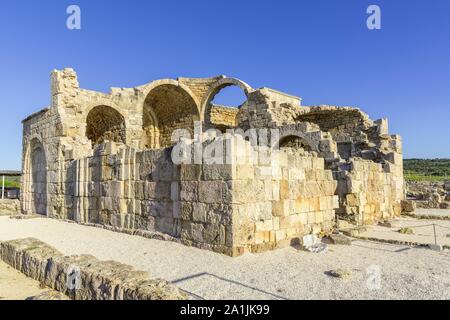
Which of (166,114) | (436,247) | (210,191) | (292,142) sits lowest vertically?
(436,247)

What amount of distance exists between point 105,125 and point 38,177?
12.3ft

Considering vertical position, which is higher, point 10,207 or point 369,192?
point 369,192

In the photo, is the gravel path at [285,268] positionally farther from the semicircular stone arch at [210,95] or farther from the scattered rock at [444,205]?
the semicircular stone arch at [210,95]

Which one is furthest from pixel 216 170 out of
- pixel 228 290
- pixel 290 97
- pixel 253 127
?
pixel 290 97

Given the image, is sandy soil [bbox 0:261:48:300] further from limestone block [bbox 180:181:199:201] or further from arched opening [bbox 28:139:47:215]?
arched opening [bbox 28:139:47:215]

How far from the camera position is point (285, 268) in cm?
492

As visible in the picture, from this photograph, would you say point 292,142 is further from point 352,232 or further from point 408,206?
point 352,232

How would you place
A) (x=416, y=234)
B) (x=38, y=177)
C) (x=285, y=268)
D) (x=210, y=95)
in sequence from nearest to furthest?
(x=285, y=268)
(x=416, y=234)
(x=38, y=177)
(x=210, y=95)

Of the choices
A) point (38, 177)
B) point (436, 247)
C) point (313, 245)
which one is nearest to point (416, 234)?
point (436, 247)

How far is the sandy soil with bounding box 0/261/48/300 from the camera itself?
406 cm

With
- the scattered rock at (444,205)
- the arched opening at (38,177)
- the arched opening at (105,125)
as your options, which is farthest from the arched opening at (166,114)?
the scattered rock at (444,205)

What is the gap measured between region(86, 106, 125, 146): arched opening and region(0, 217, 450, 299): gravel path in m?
9.07

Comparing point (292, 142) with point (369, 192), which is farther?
point (292, 142)
